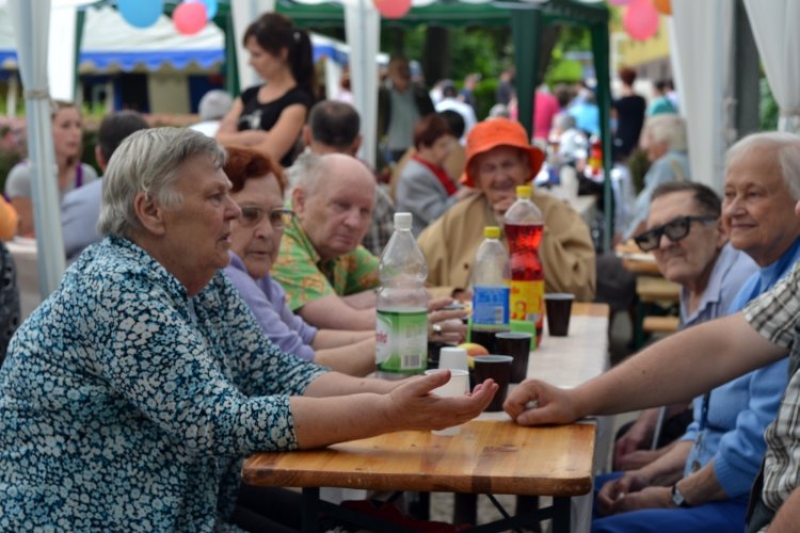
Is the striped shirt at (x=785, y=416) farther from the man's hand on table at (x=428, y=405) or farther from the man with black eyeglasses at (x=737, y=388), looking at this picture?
the man's hand on table at (x=428, y=405)

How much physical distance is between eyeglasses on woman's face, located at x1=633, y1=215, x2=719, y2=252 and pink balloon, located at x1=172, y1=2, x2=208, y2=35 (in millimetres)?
7706

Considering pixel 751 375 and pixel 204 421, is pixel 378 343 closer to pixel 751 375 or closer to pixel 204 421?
pixel 204 421

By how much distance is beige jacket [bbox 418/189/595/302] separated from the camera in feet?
15.9

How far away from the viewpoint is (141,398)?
89.4 inches

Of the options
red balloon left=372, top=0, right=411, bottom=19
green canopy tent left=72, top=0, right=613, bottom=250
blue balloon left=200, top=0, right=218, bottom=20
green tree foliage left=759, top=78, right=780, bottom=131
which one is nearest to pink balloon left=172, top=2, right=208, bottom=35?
blue balloon left=200, top=0, right=218, bottom=20

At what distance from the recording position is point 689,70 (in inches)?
258

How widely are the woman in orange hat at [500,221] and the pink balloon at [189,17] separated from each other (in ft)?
21.4

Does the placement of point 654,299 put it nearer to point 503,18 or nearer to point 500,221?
point 500,221

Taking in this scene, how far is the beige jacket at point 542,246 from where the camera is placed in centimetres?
483

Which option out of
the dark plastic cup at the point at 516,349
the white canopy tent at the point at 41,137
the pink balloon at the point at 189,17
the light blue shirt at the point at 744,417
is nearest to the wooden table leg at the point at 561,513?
the dark plastic cup at the point at 516,349

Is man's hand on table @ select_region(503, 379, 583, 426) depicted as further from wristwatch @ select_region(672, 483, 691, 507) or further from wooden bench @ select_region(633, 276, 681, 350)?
wooden bench @ select_region(633, 276, 681, 350)

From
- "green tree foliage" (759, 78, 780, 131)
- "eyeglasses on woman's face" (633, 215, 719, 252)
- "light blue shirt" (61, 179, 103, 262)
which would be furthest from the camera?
"green tree foliage" (759, 78, 780, 131)

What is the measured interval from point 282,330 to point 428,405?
101 cm

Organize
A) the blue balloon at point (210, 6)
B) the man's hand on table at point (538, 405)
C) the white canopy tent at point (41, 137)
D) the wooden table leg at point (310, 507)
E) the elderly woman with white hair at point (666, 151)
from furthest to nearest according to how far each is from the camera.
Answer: the blue balloon at point (210, 6), the elderly woman with white hair at point (666, 151), the white canopy tent at point (41, 137), the man's hand on table at point (538, 405), the wooden table leg at point (310, 507)
